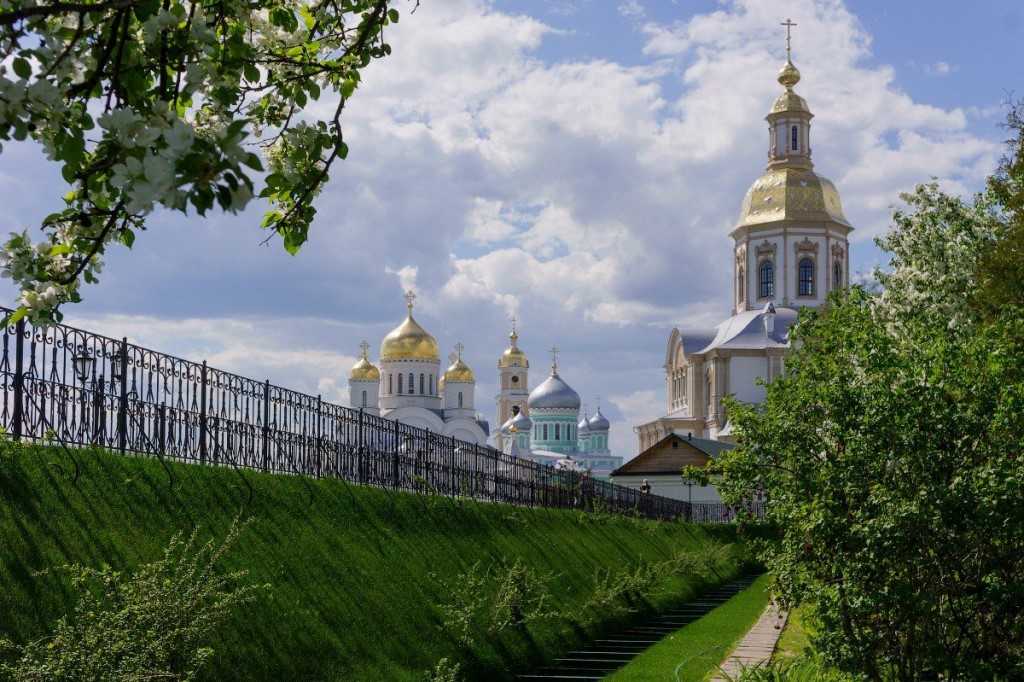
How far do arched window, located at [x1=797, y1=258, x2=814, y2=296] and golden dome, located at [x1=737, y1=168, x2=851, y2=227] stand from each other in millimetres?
2456

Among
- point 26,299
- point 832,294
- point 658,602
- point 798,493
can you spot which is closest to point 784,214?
point 658,602

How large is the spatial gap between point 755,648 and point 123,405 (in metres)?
7.63

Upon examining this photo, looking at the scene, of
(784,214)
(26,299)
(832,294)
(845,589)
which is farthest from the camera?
(784,214)

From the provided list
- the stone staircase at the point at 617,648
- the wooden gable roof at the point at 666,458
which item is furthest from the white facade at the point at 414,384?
the stone staircase at the point at 617,648

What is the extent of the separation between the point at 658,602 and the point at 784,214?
54991 millimetres

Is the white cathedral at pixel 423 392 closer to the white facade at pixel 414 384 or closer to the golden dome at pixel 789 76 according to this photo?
the white facade at pixel 414 384

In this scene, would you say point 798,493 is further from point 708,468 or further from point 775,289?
point 775,289

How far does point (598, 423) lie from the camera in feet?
415

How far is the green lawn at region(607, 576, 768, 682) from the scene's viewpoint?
13320mm

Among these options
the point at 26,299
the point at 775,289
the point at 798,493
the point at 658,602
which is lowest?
the point at 658,602

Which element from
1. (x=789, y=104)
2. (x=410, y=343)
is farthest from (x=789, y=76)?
(x=410, y=343)

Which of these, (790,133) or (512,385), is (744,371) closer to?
(790,133)

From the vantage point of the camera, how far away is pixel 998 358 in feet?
30.8

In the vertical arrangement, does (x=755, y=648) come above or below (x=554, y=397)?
below
